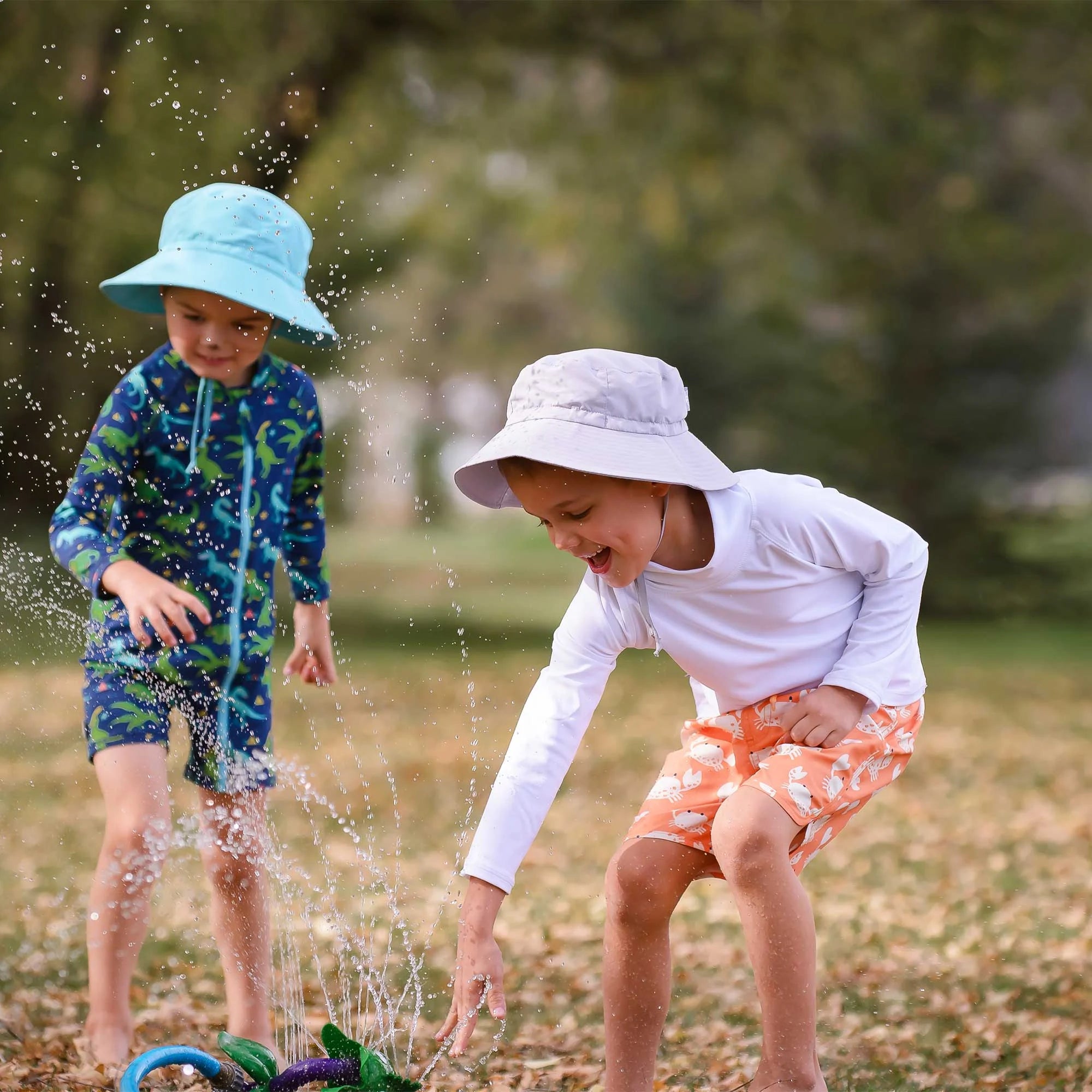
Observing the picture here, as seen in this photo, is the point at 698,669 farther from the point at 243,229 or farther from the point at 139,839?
the point at 243,229

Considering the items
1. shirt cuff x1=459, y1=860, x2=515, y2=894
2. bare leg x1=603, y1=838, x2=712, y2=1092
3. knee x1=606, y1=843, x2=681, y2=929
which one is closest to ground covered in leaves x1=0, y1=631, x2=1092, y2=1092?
bare leg x1=603, y1=838, x2=712, y2=1092

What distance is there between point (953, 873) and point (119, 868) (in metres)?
4.07

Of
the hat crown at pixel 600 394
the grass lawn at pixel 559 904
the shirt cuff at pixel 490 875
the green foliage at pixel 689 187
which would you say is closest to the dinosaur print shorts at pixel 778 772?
the shirt cuff at pixel 490 875

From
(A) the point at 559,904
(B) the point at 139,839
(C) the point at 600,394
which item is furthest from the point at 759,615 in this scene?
(A) the point at 559,904

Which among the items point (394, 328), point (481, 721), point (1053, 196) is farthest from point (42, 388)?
point (394, 328)

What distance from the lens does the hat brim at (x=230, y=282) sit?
329cm

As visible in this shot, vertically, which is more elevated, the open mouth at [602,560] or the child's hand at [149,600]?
the open mouth at [602,560]

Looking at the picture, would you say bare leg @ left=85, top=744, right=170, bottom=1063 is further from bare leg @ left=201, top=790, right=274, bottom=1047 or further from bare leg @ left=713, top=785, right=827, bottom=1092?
bare leg @ left=713, top=785, right=827, bottom=1092

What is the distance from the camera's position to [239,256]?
3408mm

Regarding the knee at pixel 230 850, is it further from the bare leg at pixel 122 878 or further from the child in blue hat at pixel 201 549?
the bare leg at pixel 122 878

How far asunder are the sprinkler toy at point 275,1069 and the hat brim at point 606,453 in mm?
1172

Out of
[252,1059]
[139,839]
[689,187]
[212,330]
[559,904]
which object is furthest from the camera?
[689,187]

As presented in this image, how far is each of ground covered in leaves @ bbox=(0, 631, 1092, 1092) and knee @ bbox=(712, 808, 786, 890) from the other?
921 mm

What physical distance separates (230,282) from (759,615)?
1357mm
